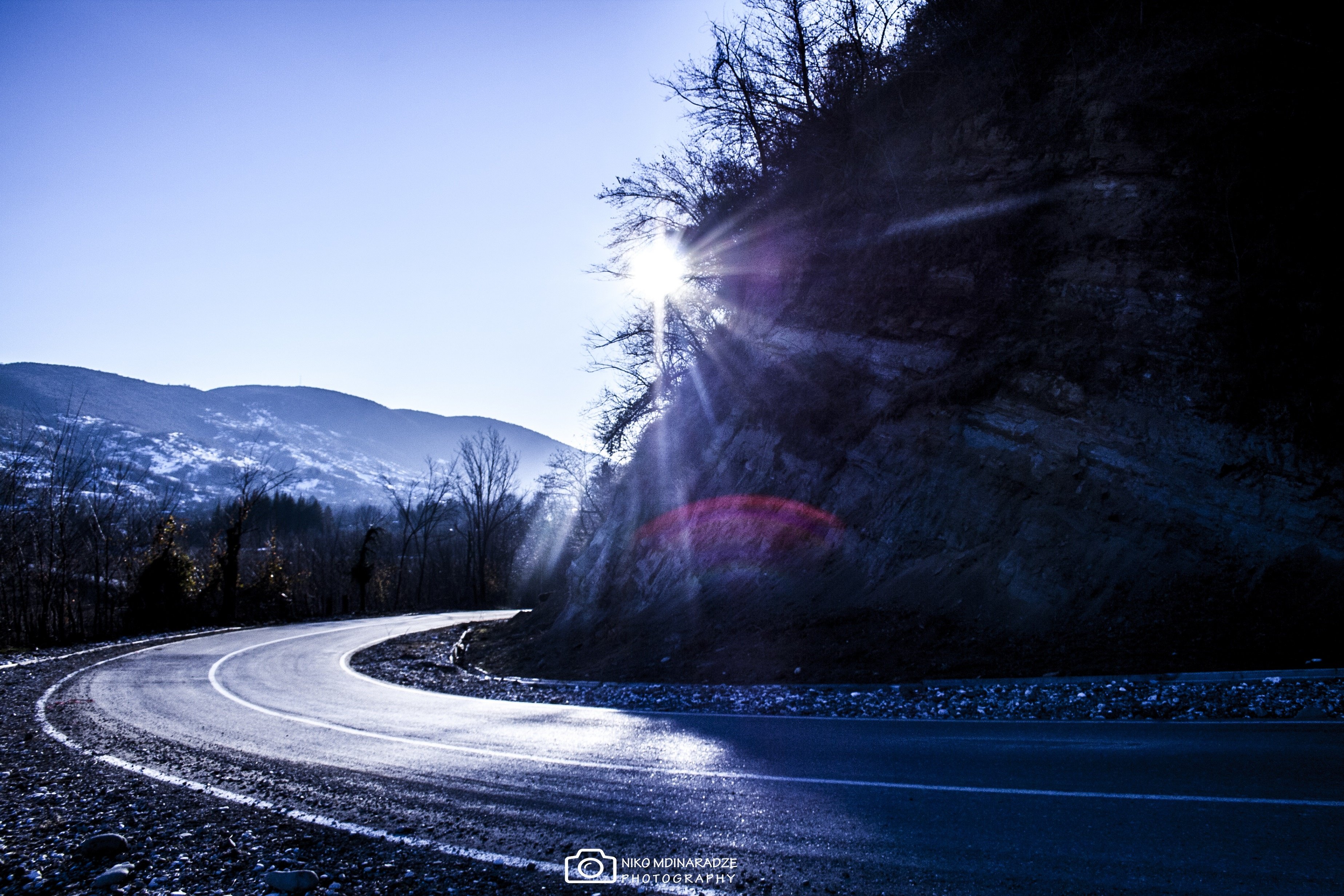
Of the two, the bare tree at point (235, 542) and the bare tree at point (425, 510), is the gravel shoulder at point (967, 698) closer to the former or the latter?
the bare tree at point (235, 542)

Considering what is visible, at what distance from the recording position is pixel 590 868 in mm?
4164

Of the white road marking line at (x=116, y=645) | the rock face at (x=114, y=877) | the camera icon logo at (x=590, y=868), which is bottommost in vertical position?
the white road marking line at (x=116, y=645)

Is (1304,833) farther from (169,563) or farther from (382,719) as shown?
(169,563)

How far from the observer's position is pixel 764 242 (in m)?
21.5

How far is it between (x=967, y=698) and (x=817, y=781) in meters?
4.70

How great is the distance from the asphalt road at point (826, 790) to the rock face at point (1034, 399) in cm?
474

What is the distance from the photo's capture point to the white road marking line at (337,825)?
409cm

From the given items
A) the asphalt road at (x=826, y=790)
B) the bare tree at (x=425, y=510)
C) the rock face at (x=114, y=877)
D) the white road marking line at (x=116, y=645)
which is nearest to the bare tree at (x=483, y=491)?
the bare tree at (x=425, y=510)

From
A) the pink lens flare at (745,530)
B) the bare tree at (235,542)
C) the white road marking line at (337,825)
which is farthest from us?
the bare tree at (235,542)

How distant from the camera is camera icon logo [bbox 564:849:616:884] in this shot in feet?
13.1

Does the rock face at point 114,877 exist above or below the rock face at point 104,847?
above

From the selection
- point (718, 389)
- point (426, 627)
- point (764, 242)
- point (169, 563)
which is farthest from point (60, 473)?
point (764, 242)

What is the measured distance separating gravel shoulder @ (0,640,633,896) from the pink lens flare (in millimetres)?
11536

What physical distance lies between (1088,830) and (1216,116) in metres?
15.1
